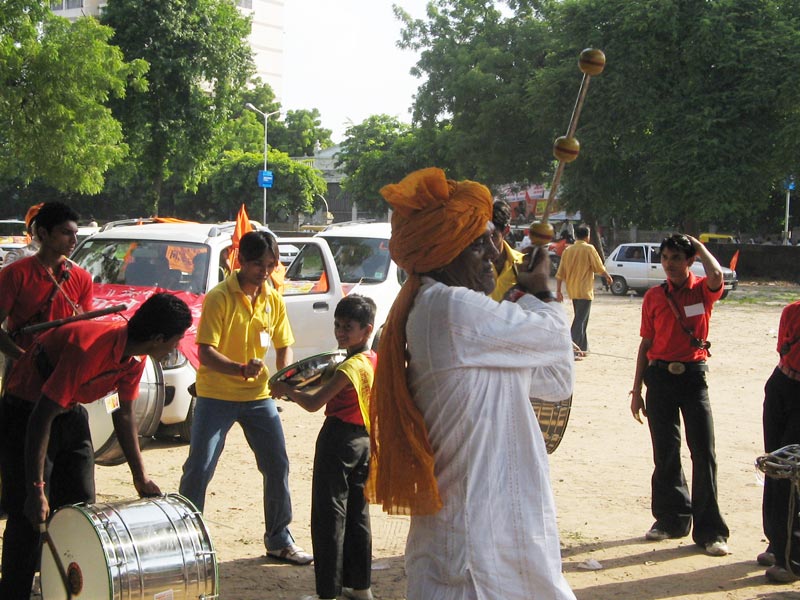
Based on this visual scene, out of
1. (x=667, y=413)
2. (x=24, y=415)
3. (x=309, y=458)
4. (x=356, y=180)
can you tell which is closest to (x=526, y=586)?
(x=24, y=415)

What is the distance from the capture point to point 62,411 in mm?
3928

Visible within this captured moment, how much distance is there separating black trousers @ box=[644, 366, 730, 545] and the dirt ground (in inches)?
6.7

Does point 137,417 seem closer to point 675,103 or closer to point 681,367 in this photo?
point 681,367

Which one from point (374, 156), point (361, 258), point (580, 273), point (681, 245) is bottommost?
point (580, 273)

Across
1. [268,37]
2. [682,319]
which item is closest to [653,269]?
[682,319]

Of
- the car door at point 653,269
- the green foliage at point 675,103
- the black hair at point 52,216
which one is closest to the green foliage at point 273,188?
the green foliage at point 675,103

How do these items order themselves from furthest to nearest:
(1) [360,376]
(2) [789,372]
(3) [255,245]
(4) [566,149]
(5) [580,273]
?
(5) [580,273], (2) [789,372], (3) [255,245], (1) [360,376], (4) [566,149]

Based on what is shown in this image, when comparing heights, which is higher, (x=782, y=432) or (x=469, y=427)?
→ (x=469, y=427)

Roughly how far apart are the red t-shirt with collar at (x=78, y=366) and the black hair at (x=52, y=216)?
4.70 feet

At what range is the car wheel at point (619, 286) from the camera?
28.0 meters

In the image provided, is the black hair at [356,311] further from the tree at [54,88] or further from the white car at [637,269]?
the white car at [637,269]

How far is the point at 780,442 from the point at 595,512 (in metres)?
1.53

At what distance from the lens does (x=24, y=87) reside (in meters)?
16.3

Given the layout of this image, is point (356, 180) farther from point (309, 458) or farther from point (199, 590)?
point (199, 590)
